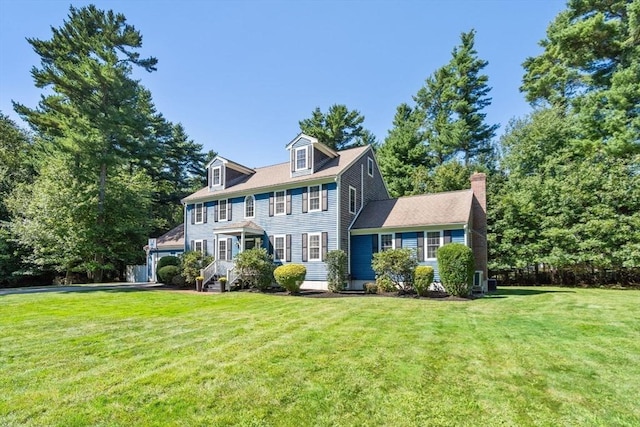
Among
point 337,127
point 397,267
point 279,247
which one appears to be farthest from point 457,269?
point 337,127

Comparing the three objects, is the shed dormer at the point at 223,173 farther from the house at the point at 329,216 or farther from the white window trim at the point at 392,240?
the white window trim at the point at 392,240

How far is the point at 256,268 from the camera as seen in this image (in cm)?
1653

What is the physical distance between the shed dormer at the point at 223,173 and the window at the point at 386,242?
1049 cm

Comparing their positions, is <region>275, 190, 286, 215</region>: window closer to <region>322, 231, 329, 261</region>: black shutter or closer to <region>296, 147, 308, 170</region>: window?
<region>296, 147, 308, 170</region>: window

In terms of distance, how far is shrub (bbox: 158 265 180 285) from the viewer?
66.1 ft

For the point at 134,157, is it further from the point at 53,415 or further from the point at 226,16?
the point at 53,415

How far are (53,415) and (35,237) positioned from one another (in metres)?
24.3

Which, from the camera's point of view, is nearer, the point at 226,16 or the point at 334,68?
the point at 226,16

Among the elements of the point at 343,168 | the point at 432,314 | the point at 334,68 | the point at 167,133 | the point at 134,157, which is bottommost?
the point at 432,314

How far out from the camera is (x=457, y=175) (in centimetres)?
2708

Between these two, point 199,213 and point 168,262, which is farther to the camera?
point 199,213

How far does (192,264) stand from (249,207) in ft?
14.8

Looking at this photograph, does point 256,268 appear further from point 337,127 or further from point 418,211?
point 337,127

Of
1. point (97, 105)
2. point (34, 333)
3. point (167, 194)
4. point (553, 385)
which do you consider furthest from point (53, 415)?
point (167, 194)
